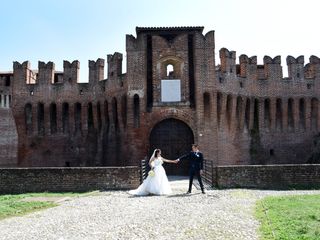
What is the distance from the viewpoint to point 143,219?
351 inches

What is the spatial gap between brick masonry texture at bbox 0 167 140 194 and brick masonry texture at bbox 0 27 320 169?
250 inches

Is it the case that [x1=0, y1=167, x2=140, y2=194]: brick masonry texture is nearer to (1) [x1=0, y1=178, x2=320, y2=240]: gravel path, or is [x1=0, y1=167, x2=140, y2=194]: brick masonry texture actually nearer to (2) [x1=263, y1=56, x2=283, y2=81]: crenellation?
(1) [x1=0, y1=178, x2=320, y2=240]: gravel path

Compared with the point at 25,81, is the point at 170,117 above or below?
below

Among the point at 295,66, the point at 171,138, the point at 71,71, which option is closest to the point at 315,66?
the point at 295,66

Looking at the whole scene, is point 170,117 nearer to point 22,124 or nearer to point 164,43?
point 164,43

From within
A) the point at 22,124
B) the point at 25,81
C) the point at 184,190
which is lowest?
the point at 184,190

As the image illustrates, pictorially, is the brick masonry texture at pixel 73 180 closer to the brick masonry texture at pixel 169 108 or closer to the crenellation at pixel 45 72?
the brick masonry texture at pixel 169 108

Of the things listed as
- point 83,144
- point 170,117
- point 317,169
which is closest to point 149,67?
point 170,117

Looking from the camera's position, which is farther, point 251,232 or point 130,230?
point 130,230

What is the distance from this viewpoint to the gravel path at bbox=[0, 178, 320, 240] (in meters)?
7.44

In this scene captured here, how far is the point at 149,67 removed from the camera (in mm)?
23125

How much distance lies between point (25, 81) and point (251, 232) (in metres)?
24.2

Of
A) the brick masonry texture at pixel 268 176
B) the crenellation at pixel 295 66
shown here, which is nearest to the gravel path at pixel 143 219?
the brick masonry texture at pixel 268 176

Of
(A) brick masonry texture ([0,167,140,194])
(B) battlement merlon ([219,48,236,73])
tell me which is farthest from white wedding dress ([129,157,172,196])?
(B) battlement merlon ([219,48,236,73])
